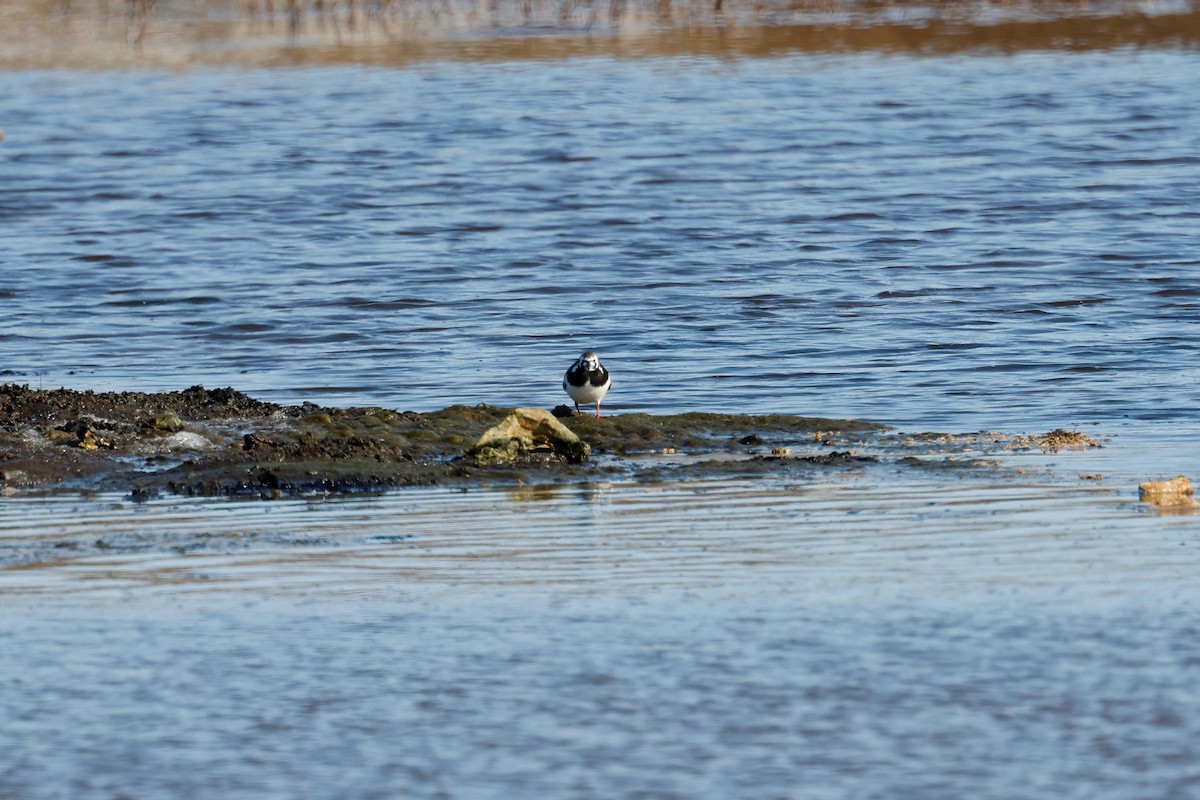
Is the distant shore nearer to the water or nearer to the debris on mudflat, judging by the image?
the water

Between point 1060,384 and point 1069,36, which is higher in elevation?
point 1069,36

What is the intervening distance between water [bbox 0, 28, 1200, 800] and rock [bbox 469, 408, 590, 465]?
63cm

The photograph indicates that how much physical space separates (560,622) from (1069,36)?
28.6 metres

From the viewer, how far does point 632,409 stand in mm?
11562

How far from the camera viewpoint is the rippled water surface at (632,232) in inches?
505

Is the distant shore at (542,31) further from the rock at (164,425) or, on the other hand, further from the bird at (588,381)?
the rock at (164,425)

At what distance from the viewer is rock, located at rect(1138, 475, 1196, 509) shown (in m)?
8.29

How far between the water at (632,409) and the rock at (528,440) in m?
0.63

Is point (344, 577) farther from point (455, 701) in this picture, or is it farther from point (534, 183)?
point (534, 183)

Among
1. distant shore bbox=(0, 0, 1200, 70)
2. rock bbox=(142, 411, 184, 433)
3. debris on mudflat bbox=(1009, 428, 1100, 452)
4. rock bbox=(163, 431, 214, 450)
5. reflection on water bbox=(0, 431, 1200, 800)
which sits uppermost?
distant shore bbox=(0, 0, 1200, 70)

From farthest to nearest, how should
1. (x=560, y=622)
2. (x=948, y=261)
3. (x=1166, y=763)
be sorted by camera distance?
(x=948, y=261) → (x=560, y=622) → (x=1166, y=763)

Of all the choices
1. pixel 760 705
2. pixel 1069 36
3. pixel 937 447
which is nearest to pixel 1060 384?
pixel 937 447

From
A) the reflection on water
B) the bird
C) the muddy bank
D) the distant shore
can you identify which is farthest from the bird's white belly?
the distant shore

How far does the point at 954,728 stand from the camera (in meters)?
5.68
